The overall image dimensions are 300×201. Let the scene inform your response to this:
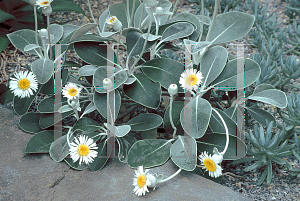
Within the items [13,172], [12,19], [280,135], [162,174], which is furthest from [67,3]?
[280,135]

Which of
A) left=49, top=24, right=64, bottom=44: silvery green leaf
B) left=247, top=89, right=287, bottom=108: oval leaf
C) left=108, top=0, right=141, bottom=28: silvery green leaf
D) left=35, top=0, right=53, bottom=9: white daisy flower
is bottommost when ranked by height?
left=247, top=89, right=287, bottom=108: oval leaf

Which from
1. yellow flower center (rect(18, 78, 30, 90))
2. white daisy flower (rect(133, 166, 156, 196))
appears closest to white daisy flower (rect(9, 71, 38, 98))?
yellow flower center (rect(18, 78, 30, 90))

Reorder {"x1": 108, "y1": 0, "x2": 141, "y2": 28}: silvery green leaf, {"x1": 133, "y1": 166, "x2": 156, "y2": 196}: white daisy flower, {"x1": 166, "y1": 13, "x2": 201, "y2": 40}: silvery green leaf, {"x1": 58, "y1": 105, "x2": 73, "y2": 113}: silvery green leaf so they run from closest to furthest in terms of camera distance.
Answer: {"x1": 133, "y1": 166, "x2": 156, "y2": 196}: white daisy flower, {"x1": 58, "y1": 105, "x2": 73, "y2": 113}: silvery green leaf, {"x1": 166, "y1": 13, "x2": 201, "y2": 40}: silvery green leaf, {"x1": 108, "y1": 0, "x2": 141, "y2": 28}: silvery green leaf

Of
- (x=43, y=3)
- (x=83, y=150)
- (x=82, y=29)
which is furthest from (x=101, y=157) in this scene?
(x=43, y=3)

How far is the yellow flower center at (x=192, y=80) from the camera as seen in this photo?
1265 mm

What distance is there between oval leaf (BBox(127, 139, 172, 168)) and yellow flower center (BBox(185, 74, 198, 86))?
0.94 feet

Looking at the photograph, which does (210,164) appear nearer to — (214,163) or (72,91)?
(214,163)

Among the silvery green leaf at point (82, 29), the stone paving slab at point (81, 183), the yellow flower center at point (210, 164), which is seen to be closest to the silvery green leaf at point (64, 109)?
the stone paving slab at point (81, 183)

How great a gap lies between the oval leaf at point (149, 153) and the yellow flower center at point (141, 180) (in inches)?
4.4

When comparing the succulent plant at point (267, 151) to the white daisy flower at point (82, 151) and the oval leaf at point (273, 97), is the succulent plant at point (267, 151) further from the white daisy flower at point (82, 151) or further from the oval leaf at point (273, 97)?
the white daisy flower at point (82, 151)

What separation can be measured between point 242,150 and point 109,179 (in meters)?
0.59

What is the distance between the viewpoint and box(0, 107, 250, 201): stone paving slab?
1159 millimetres

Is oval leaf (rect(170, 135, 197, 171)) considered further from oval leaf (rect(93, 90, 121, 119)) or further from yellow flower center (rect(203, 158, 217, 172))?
oval leaf (rect(93, 90, 121, 119))

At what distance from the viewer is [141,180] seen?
113 cm
